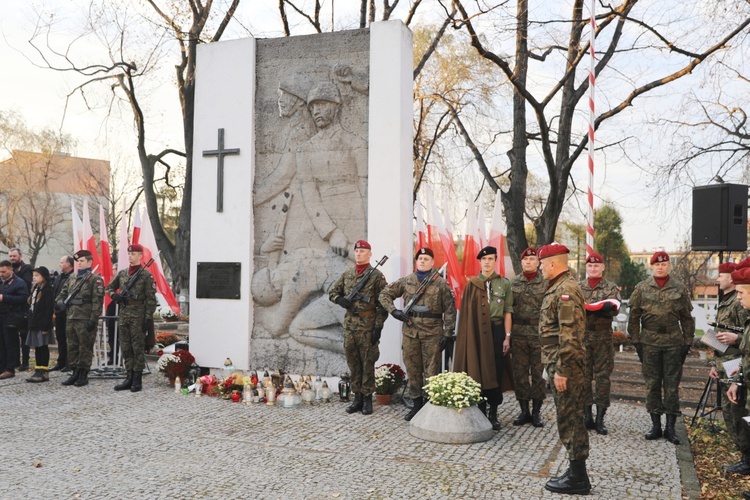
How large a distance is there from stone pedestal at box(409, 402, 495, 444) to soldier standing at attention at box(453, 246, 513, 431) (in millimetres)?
487

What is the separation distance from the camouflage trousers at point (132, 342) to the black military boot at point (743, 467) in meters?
7.04

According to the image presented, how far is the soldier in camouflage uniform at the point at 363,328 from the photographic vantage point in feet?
24.0

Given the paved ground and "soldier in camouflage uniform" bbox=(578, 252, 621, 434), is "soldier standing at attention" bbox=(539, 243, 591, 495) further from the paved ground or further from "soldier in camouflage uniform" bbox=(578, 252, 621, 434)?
"soldier in camouflage uniform" bbox=(578, 252, 621, 434)

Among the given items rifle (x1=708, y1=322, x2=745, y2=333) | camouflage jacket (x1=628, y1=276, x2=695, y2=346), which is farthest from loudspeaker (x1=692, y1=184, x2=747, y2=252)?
rifle (x1=708, y1=322, x2=745, y2=333)

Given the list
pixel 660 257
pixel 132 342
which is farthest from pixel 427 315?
pixel 132 342

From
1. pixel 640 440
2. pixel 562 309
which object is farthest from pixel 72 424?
pixel 640 440

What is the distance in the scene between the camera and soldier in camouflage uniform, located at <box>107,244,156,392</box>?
8.51m

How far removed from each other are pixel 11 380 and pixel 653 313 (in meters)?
8.94

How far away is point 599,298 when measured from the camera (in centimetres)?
660

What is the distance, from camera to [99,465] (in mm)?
5172

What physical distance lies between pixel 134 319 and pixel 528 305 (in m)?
5.35

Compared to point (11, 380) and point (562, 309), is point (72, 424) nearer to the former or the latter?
point (11, 380)

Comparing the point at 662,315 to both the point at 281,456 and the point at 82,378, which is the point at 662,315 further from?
the point at 82,378

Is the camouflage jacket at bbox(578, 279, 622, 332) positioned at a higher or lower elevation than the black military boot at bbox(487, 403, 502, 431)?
higher
